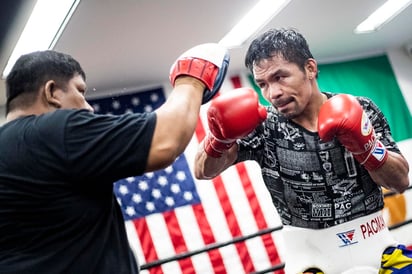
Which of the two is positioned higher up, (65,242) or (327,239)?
(65,242)

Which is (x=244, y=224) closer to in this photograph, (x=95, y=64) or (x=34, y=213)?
(x=95, y=64)

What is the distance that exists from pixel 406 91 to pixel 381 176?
12.7 ft

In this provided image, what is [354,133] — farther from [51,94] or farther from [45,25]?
[45,25]

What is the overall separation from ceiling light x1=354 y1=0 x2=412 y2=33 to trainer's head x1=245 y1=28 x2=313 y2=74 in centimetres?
240

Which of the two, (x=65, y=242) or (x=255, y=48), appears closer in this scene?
(x=65, y=242)

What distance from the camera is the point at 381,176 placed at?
60.2 inches

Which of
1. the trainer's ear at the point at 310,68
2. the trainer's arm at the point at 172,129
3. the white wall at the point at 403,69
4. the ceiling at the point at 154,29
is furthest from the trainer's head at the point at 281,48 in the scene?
the white wall at the point at 403,69

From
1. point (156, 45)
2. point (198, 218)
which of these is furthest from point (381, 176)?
point (198, 218)

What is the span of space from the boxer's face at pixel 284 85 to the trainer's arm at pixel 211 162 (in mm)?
250

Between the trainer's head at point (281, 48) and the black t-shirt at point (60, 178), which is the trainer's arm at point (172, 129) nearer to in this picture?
the black t-shirt at point (60, 178)

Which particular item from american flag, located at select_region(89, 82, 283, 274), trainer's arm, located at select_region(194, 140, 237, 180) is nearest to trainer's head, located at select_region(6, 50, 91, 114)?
trainer's arm, located at select_region(194, 140, 237, 180)

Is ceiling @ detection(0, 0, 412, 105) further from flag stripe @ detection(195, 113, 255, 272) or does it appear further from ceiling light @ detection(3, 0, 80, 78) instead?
flag stripe @ detection(195, 113, 255, 272)

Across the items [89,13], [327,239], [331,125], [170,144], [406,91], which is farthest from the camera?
[406,91]

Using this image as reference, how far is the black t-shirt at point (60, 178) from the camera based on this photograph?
94 centimetres
